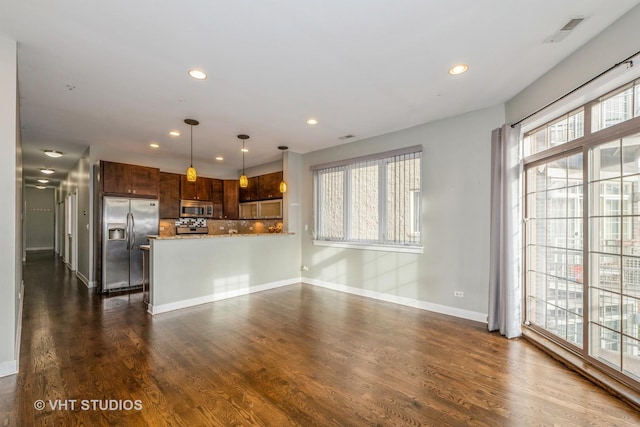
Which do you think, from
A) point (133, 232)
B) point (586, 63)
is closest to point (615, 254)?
point (586, 63)

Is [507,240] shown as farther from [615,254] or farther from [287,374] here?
[287,374]

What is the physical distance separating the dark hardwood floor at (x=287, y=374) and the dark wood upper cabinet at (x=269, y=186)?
10.9 feet

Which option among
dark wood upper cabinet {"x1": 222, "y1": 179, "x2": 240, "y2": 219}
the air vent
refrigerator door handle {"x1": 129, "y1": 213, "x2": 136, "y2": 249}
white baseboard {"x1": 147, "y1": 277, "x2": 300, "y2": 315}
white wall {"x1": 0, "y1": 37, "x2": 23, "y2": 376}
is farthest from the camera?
dark wood upper cabinet {"x1": 222, "y1": 179, "x2": 240, "y2": 219}

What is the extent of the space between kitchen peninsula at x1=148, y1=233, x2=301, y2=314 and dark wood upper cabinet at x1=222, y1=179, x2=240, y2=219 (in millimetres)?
2640

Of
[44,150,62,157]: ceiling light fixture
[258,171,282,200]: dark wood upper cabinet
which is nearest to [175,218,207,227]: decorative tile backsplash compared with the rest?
[258,171,282,200]: dark wood upper cabinet

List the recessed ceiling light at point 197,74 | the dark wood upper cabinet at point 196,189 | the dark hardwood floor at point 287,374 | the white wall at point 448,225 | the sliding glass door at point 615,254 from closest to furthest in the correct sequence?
1. the dark hardwood floor at point 287,374
2. the sliding glass door at point 615,254
3. the recessed ceiling light at point 197,74
4. the white wall at point 448,225
5. the dark wood upper cabinet at point 196,189

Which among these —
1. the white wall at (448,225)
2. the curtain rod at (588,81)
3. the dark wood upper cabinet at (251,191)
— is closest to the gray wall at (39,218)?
the dark wood upper cabinet at (251,191)

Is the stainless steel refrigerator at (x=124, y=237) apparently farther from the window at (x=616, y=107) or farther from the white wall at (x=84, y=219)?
the window at (x=616, y=107)

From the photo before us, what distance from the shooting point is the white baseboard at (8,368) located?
8.11 ft

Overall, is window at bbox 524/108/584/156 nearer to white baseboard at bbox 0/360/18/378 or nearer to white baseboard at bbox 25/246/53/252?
white baseboard at bbox 0/360/18/378

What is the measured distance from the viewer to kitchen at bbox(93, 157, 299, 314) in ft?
14.9

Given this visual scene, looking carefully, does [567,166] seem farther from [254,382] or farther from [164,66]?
[164,66]

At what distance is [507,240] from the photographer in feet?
11.3

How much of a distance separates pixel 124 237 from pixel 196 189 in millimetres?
2106
